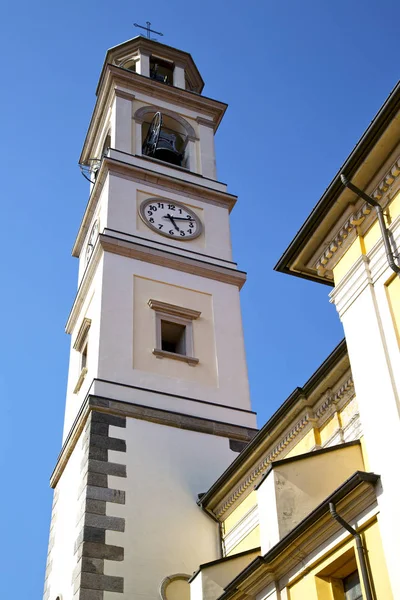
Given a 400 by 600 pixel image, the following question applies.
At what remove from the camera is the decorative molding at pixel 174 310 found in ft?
63.3

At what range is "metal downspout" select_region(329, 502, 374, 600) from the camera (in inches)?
331

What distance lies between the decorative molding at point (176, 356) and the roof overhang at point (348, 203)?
298 inches

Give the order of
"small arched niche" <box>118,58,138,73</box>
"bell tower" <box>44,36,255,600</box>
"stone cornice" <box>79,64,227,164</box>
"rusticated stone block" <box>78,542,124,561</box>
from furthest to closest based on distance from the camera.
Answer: "small arched niche" <box>118,58,138,73</box>, "stone cornice" <box>79,64,227,164</box>, "bell tower" <box>44,36,255,600</box>, "rusticated stone block" <box>78,542,124,561</box>

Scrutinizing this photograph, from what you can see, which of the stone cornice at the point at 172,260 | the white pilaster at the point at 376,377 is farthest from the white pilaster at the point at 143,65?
the white pilaster at the point at 376,377

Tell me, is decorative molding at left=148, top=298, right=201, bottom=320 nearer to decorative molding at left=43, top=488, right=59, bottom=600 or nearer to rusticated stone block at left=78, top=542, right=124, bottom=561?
decorative molding at left=43, top=488, right=59, bottom=600

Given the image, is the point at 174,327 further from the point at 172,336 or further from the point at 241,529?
the point at 241,529

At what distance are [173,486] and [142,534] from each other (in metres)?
1.34

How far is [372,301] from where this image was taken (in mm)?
9797

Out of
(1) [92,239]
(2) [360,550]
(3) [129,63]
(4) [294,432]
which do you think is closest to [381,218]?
(2) [360,550]

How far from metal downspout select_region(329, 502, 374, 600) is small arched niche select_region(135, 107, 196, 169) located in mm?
16413

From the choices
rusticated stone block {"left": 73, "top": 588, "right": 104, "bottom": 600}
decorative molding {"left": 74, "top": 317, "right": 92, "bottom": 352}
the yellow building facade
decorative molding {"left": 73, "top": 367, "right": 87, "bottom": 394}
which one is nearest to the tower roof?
the yellow building facade

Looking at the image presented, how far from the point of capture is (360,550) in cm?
875

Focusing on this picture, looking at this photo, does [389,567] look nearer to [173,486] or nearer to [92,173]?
[173,486]

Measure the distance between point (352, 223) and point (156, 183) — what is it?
1254 cm
